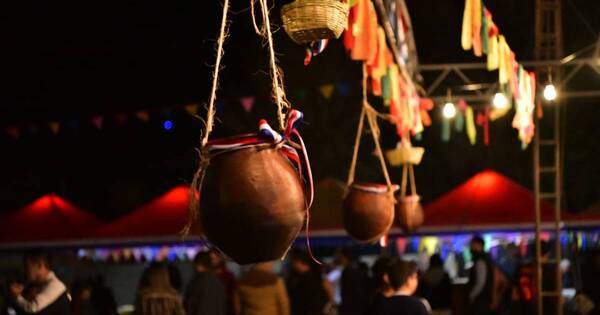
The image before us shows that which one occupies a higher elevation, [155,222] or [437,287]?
[155,222]

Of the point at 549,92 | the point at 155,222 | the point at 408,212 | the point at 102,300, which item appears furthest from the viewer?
the point at 155,222

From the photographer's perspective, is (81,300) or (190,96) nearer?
(81,300)

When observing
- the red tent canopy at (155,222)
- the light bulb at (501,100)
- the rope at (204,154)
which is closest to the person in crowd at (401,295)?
the rope at (204,154)

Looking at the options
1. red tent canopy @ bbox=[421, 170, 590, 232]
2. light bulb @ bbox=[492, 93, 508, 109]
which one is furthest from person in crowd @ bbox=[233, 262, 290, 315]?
red tent canopy @ bbox=[421, 170, 590, 232]

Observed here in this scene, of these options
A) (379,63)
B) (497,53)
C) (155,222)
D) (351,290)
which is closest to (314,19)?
(379,63)

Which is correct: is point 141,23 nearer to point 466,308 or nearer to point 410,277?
point 466,308

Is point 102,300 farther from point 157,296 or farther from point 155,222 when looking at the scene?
point 157,296

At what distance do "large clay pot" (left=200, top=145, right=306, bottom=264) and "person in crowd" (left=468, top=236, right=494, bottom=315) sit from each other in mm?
7184

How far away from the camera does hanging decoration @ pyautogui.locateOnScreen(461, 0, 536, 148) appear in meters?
6.75

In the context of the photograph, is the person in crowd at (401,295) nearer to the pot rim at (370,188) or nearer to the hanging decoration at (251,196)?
the pot rim at (370,188)

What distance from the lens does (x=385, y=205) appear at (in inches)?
210

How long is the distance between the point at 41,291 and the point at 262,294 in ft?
7.98

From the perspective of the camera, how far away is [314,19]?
3156 millimetres

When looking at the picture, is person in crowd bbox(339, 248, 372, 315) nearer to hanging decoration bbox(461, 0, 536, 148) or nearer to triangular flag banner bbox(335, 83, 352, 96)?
hanging decoration bbox(461, 0, 536, 148)
